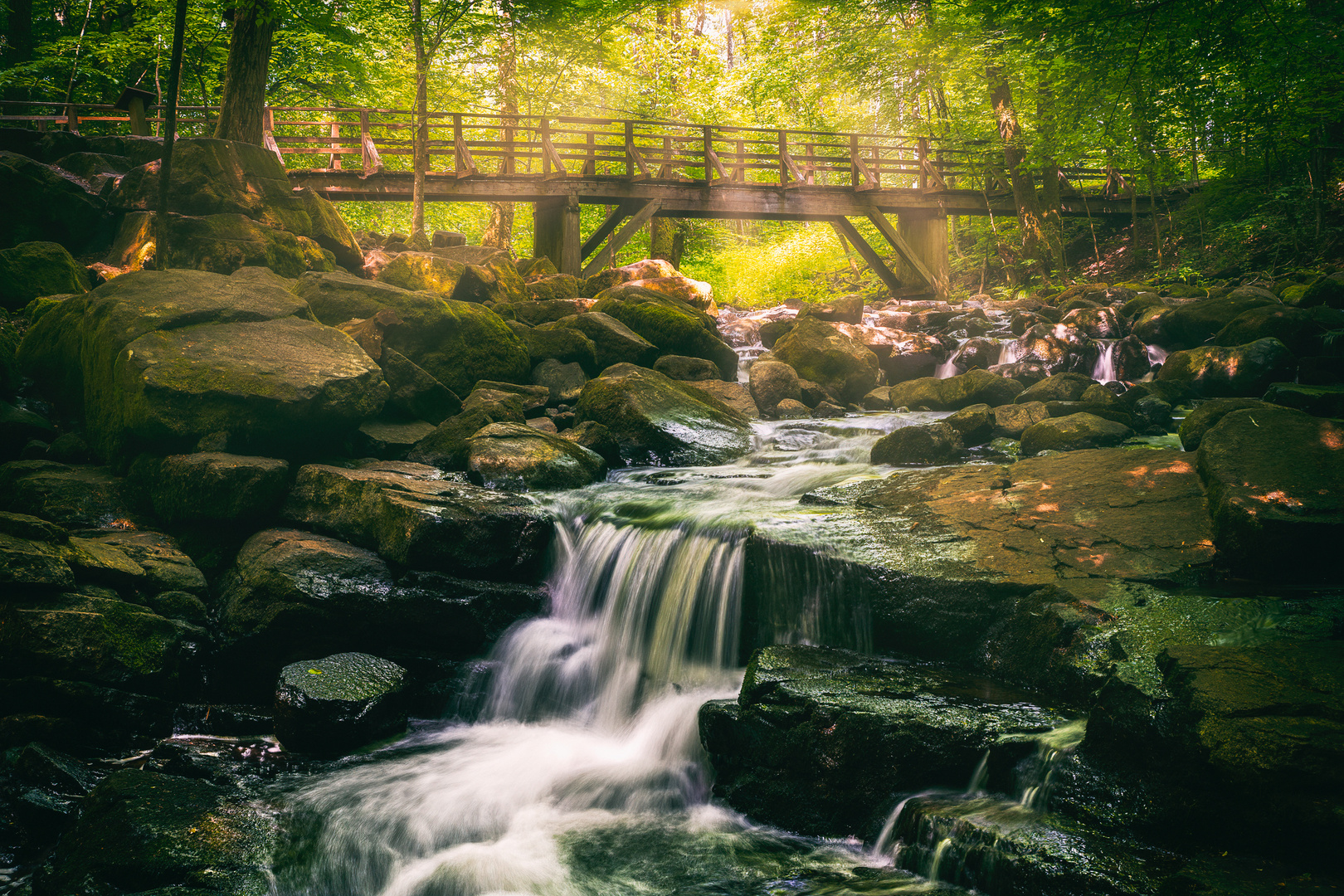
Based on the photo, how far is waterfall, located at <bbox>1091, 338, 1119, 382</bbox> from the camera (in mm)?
11470

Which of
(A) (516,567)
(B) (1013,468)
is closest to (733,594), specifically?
(A) (516,567)

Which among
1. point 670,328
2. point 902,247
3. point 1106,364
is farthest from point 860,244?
point 670,328

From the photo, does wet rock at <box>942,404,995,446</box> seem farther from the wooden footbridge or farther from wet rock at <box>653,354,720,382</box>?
the wooden footbridge

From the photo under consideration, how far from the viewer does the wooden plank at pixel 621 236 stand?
17.0 m

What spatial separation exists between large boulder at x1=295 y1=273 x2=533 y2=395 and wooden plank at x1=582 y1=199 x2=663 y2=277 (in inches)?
302

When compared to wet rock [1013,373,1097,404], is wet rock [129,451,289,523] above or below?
below

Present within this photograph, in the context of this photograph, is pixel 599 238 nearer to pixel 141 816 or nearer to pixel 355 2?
pixel 355 2

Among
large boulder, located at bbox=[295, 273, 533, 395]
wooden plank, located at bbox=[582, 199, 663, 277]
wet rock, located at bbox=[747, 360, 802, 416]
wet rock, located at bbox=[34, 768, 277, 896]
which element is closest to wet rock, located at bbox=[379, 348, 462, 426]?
large boulder, located at bbox=[295, 273, 533, 395]

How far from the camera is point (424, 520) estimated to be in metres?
5.43

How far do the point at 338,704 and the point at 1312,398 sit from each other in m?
8.44

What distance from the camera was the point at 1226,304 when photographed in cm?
1114

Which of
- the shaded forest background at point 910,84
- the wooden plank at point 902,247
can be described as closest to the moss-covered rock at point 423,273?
the shaded forest background at point 910,84

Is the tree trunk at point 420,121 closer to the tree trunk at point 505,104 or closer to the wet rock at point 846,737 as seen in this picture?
the tree trunk at point 505,104

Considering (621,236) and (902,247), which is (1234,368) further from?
(621,236)
